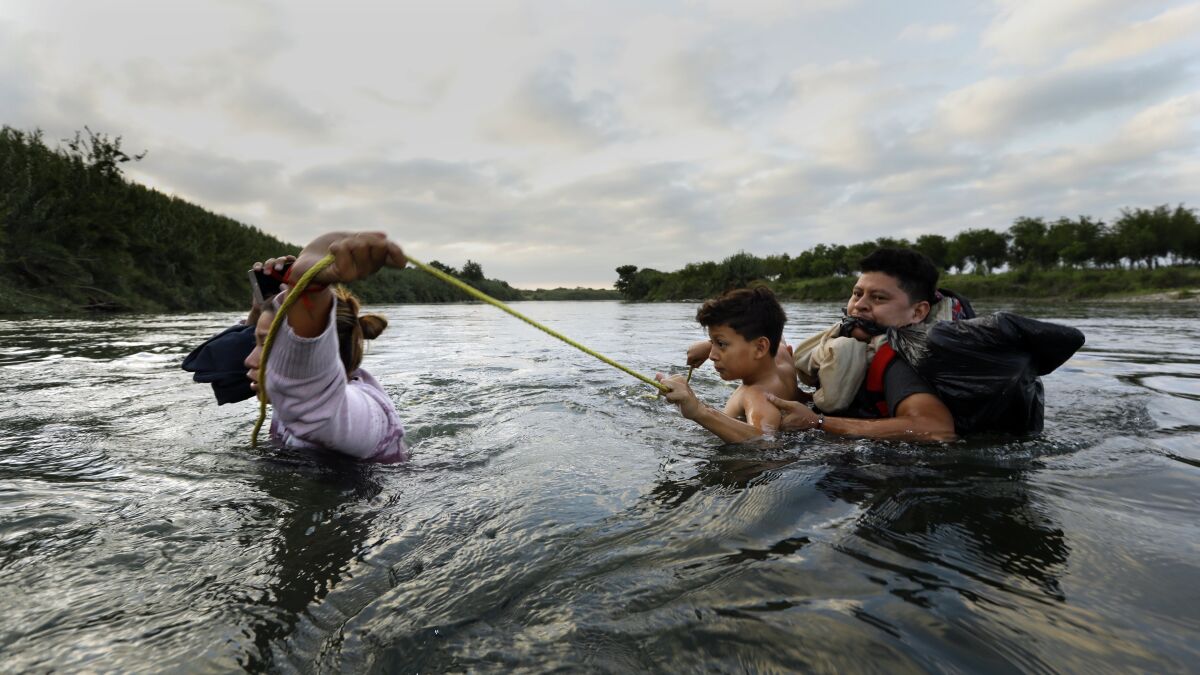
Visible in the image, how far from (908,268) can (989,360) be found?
0.78 m

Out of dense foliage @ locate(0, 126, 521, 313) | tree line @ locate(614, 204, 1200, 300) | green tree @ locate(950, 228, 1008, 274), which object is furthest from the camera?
green tree @ locate(950, 228, 1008, 274)

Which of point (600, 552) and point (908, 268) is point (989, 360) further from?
point (600, 552)

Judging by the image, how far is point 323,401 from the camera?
2227 millimetres

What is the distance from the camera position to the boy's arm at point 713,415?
9.85ft

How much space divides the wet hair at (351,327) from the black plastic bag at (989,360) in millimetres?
3086

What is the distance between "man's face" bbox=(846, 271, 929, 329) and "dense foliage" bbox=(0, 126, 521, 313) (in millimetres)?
23850

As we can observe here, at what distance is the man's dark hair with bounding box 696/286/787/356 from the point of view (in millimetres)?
3803

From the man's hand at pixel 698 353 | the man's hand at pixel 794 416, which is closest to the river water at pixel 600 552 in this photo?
the man's hand at pixel 794 416

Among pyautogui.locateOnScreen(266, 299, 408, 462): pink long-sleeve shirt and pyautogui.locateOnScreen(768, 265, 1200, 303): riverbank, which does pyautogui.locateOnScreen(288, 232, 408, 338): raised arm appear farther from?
pyautogui.locateOnScreen(768, 265, 1200, 303): riverbank

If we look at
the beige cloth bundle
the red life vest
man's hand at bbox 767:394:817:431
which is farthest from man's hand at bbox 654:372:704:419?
the red life vest

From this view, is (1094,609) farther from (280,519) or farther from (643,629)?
(280,519)

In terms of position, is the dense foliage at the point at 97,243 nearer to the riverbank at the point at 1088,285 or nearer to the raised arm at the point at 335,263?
the raised arm at the point at 335,263

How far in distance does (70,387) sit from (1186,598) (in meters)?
7.31

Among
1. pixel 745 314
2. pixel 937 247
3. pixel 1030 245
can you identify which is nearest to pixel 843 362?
pixel 745 314
